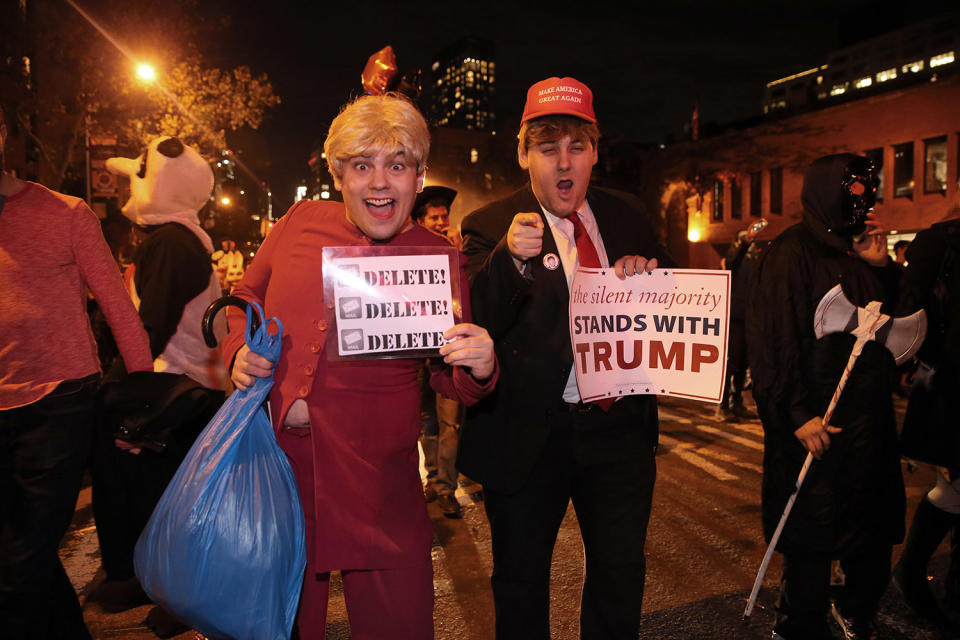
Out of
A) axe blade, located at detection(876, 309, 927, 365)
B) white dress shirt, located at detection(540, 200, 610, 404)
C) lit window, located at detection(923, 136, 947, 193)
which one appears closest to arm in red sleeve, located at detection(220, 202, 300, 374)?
white dress shirt, located at detection(540, 200, 610, 404)

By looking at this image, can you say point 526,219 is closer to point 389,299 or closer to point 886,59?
point 389,299

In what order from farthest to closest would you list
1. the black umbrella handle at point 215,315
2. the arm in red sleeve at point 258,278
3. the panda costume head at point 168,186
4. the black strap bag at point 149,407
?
1. the panda costume head at point 168,186
2. the black strap bag at point 149,407
3. the arm in red sleeve at point 258,278
4. the black umbrella handle at point 215,315

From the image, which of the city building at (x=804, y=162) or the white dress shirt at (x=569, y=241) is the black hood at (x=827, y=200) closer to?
the white dress shirt at (x=569, y=241)

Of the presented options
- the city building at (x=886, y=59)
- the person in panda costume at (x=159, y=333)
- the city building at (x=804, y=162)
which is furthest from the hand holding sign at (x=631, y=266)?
the city building at (x=886, y=59)

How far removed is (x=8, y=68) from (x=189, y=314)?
564 inches

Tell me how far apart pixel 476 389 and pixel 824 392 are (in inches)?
77.3

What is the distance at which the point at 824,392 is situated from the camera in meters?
3.18

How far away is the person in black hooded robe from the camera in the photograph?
10.2ft

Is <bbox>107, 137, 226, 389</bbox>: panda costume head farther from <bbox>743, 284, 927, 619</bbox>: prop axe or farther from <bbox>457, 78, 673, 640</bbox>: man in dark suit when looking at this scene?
<bbox>743, 284, 927, 619</bbox>: prop axe

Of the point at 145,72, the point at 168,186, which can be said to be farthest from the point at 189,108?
the point at 168,186

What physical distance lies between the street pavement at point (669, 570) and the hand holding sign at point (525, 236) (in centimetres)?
226

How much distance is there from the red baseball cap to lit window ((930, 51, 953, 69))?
13502cm

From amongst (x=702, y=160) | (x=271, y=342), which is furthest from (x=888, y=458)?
(x=702, y=160)

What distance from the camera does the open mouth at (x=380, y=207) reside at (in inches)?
84.0
